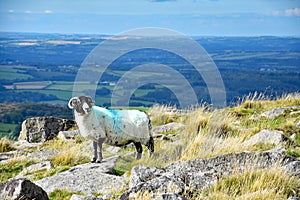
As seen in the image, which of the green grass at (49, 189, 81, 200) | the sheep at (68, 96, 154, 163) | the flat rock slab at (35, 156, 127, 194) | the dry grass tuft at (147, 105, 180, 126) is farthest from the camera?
the dry grass tuft at (147, 105, 180, 126)

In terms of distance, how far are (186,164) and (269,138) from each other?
3.98 meters

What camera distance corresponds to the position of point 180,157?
11.0m

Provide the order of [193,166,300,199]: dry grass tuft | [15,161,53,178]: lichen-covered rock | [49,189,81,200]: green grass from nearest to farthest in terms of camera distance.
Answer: [193,166,300,199]: dry grass tuft < [49,189,81,200]: green grass < [15,161,53,178]: lichen-covered rock

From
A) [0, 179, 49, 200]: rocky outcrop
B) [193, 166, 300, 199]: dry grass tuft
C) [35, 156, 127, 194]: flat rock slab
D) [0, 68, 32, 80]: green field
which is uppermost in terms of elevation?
[193, 166, 300, 199]: dry grass tuft

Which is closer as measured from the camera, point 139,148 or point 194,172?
point 194,172

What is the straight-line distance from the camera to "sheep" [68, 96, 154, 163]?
11109 mm

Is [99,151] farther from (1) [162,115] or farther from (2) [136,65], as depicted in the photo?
(2) [136,65]

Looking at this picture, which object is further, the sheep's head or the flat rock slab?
the sheep's head

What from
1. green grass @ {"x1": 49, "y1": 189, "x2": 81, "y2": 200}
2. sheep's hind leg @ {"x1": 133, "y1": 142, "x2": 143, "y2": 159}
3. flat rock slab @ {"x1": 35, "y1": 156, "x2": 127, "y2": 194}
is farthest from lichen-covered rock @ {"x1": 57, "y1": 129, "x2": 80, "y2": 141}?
green grass @ {"x1": 49, "y1": 189, "x2": 81, "y2": 200}

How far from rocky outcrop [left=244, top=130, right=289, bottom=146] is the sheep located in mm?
2632

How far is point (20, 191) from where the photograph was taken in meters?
7.09

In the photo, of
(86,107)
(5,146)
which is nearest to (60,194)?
(86,107)

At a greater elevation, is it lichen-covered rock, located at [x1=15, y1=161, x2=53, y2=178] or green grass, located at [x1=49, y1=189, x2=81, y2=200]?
green grass, located at [x1=49, y1=189, x2=81, y2=200]

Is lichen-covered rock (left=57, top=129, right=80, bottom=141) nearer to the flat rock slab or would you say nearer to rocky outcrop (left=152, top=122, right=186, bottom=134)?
rocky outcrop (left=152, top=122, right=186, bottom=134)
